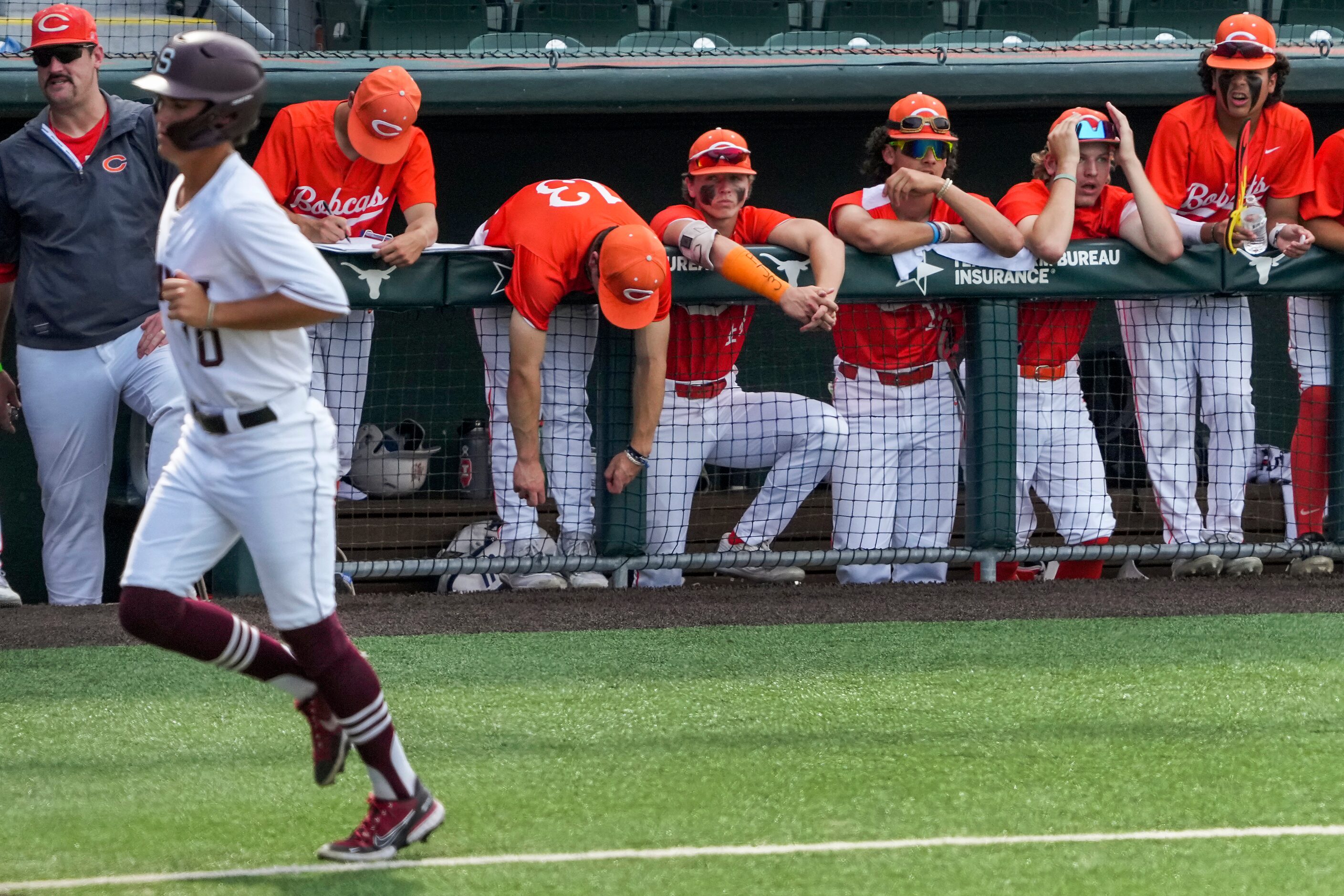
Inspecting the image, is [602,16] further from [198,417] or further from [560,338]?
[198,417]

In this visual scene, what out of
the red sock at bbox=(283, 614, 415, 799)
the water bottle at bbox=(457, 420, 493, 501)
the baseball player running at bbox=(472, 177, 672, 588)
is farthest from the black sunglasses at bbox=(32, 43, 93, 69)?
the red sock at bbox=(283, 614, 415, 799)

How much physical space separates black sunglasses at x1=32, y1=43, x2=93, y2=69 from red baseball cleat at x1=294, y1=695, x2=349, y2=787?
9.89 ft

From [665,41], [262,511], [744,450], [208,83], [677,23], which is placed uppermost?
[677,23]

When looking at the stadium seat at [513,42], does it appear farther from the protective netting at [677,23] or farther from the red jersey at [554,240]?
the red jersey at [554,240]

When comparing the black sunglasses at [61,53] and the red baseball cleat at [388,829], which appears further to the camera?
the black sunglasses at [61,53]

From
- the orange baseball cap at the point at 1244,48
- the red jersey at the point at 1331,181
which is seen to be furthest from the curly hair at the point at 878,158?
the red jersey at the point at 1331,181

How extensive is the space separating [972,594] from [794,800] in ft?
7.82

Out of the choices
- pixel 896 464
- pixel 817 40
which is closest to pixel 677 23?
pixel 817 40

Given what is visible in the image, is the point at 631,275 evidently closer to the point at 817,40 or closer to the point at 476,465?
the point at 476,465

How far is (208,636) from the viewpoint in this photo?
8.91 ft

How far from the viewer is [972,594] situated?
17.0ft

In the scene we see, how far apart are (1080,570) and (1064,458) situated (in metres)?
0.61

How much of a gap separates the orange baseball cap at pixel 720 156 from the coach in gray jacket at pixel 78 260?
70.7 inches

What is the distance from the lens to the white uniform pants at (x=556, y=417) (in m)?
5.29
